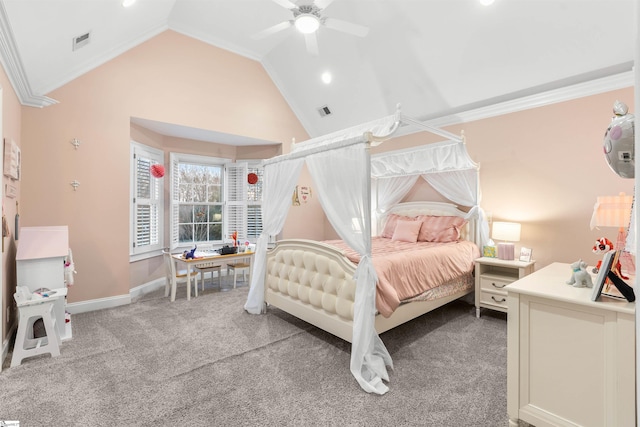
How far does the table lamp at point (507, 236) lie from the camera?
3.79 metres

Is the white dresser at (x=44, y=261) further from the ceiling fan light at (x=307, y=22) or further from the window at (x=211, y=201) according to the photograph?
the ceiling fan light at (x=307, y=22)

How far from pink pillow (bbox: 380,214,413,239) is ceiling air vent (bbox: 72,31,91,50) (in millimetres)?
4504

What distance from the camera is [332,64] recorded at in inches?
199

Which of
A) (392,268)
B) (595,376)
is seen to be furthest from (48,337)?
(595,376)

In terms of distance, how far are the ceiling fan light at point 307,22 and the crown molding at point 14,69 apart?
230 cm

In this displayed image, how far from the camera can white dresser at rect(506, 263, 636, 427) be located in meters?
1.51

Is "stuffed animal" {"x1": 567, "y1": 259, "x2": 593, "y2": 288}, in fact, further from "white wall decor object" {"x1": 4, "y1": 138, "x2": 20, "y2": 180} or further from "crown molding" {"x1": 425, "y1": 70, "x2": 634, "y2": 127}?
"white wall decor object" {"x1": 4, "y1": 138, "x2": 20, "y2": 180}

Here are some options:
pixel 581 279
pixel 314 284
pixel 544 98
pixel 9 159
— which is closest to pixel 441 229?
pixel 544 98

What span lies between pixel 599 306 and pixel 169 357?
3.10 metres

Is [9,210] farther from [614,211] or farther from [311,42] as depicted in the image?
[614,211]

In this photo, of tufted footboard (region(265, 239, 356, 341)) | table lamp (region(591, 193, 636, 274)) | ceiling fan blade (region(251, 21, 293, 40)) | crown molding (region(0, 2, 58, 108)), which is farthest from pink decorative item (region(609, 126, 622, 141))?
crown molding (region(0, 2, 58, 108))

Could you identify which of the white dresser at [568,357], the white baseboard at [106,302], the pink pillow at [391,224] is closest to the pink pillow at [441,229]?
the pink pillow at [391,224]

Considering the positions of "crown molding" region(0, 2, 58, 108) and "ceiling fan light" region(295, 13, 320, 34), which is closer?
"crown molding" region(0, 2, 58, 108)

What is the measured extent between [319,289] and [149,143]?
3.90 m
